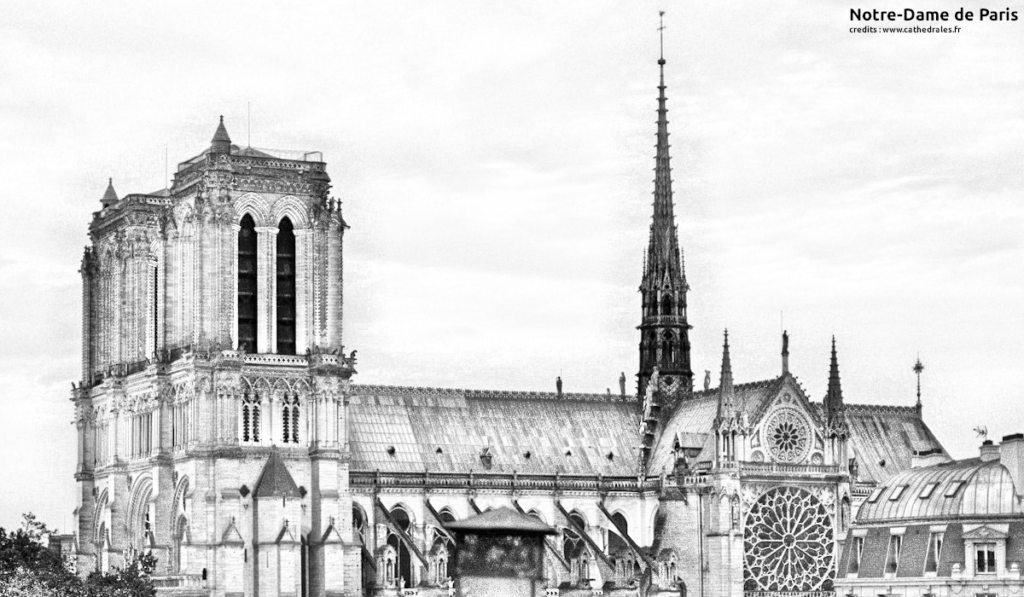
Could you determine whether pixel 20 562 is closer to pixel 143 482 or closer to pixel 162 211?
pixel 143 482

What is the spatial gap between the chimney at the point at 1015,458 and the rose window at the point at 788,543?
2417 centimetres

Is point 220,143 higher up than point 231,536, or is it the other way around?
point 220,143

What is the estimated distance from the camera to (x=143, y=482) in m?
132

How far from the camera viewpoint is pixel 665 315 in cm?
14688

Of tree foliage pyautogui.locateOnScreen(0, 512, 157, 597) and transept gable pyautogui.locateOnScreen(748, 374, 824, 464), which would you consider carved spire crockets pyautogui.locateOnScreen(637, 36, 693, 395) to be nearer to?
transept gable pyautogui.locateOnScreen(748, 374, 824, 464)

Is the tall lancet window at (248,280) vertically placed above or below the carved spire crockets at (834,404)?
above

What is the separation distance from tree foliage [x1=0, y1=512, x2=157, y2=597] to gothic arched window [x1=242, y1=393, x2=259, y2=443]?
8223 millimetres

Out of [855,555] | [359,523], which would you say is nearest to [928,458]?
[855,555]

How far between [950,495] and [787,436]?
77.0ft

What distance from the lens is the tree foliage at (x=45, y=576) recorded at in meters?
106

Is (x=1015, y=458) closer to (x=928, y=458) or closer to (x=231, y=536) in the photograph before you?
(x=928, y=458)

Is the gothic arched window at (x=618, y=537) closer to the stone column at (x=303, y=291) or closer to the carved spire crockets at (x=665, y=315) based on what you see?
the carved spire crockets at (x=665, y=315)

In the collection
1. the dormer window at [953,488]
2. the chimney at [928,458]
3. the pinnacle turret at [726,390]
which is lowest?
the dormer window at [953,488]

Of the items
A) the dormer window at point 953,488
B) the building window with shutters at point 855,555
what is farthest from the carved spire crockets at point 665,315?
the dormer window at point 953,488
